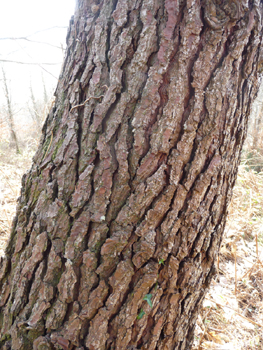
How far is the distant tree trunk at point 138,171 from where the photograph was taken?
869 mm

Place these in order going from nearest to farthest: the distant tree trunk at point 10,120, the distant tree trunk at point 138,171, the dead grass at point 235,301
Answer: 1. the distant tree trunk at point 138,171
2. the dead grass at point 235,301
3. the distant tree trunk at point 10,120

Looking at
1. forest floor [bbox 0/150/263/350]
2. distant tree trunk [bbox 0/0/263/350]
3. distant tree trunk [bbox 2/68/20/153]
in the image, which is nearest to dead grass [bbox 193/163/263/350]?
forest floor [bbox 0/150/263/350]

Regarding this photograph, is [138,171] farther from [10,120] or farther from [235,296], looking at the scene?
[10,120]

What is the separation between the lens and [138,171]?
0.89 metres

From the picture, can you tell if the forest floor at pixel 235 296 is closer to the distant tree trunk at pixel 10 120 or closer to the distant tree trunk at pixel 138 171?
the distant tree trunk at pixel 138 171

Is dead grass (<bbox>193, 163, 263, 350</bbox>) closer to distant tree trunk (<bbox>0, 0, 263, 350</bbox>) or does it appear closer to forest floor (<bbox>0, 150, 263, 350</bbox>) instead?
forest floor (<bbox>0, 150, 263, 350</bbox>)

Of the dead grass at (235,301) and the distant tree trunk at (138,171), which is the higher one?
the distant tree trunk at (138,171)

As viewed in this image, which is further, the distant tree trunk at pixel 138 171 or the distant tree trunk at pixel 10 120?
the distant tree trunk at pixel 10 120

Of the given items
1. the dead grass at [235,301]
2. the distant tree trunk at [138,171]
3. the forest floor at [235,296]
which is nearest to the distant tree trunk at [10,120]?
the forest floor at [235,296]

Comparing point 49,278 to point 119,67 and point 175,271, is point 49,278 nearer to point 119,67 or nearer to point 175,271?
point 175,271

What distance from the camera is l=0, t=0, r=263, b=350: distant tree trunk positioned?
0.87 metres

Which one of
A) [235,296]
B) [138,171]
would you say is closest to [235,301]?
[235,296]

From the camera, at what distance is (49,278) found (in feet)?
3.09

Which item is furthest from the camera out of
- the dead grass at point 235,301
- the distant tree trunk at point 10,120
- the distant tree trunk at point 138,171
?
the distant tree trunk at point 10,120
